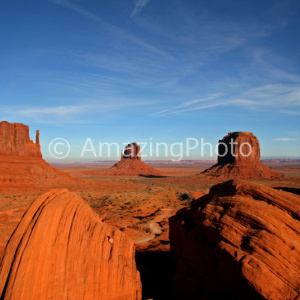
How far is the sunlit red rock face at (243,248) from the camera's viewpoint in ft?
20.0

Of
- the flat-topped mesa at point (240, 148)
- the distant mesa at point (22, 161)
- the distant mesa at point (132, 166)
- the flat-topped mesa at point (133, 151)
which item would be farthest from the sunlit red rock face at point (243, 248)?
the flat-topped mesa at point (133, 151)

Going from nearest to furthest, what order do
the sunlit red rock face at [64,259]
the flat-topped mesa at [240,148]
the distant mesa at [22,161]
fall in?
the sunlit red rock face at [64,259] < the distant mesa at [22,161] < the flat-topped mesa at [240,148]

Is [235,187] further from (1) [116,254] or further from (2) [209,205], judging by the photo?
(1) [116,254]

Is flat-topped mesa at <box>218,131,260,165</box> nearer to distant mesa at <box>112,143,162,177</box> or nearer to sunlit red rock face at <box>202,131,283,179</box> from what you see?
sunlit red rock face at <box>202,131,283,179</box>

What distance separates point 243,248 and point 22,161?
5697 centimetres

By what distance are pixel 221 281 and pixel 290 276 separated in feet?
5.96

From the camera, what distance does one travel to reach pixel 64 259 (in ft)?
21.5

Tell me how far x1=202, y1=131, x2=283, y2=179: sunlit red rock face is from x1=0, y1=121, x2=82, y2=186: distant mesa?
51.1 metres

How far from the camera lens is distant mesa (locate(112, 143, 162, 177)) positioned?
4690 inches

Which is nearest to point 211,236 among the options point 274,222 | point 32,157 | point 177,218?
point 274,222

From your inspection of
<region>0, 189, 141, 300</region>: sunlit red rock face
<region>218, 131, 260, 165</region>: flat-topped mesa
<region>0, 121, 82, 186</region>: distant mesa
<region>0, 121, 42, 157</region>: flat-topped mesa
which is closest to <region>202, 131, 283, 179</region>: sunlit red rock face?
<region>218, 131, 260, 165</region>: flat-topped mesa

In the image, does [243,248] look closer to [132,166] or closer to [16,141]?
[16,141]

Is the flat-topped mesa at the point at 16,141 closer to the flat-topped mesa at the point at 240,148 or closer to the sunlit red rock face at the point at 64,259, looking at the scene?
the sunlit red rock face at the point at 64,259

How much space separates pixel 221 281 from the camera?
273 inches
